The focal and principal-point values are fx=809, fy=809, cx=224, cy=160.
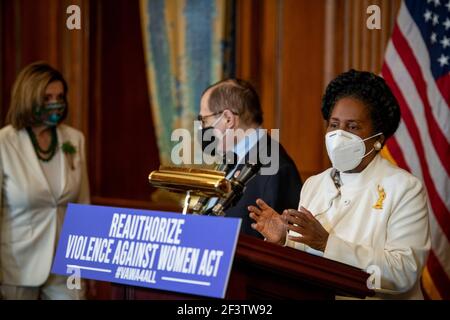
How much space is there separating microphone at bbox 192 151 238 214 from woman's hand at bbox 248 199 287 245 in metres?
0.18

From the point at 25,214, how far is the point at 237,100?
1620mm

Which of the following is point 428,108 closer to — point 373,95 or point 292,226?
point 373,95

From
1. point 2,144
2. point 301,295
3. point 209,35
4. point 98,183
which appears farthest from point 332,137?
point 98,183

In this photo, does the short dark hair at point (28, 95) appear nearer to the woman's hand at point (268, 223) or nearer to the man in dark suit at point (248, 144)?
the man in dark suit at point (248, 144)

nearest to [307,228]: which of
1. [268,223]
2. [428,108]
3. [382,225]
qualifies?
[268,223]

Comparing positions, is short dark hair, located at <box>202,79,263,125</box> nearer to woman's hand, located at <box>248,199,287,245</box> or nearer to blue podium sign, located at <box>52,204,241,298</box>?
woman's hand, located at <box>248,199,287,245</box>

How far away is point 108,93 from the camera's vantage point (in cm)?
652

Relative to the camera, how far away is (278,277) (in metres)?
2.33

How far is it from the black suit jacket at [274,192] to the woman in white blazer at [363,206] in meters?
0.45

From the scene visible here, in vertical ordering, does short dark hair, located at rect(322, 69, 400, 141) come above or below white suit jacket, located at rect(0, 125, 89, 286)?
above

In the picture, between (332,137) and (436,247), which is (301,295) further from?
(436,247)

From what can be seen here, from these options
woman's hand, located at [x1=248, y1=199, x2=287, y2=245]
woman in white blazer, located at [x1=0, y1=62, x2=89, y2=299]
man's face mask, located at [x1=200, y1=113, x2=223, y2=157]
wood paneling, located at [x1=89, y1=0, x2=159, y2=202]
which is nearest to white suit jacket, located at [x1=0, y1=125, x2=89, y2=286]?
woman in white blazer, located at [x1=0, y1=62, x2=89, y2=299]

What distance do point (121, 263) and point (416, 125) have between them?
8.36 ft

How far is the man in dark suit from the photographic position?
11.9 feet
